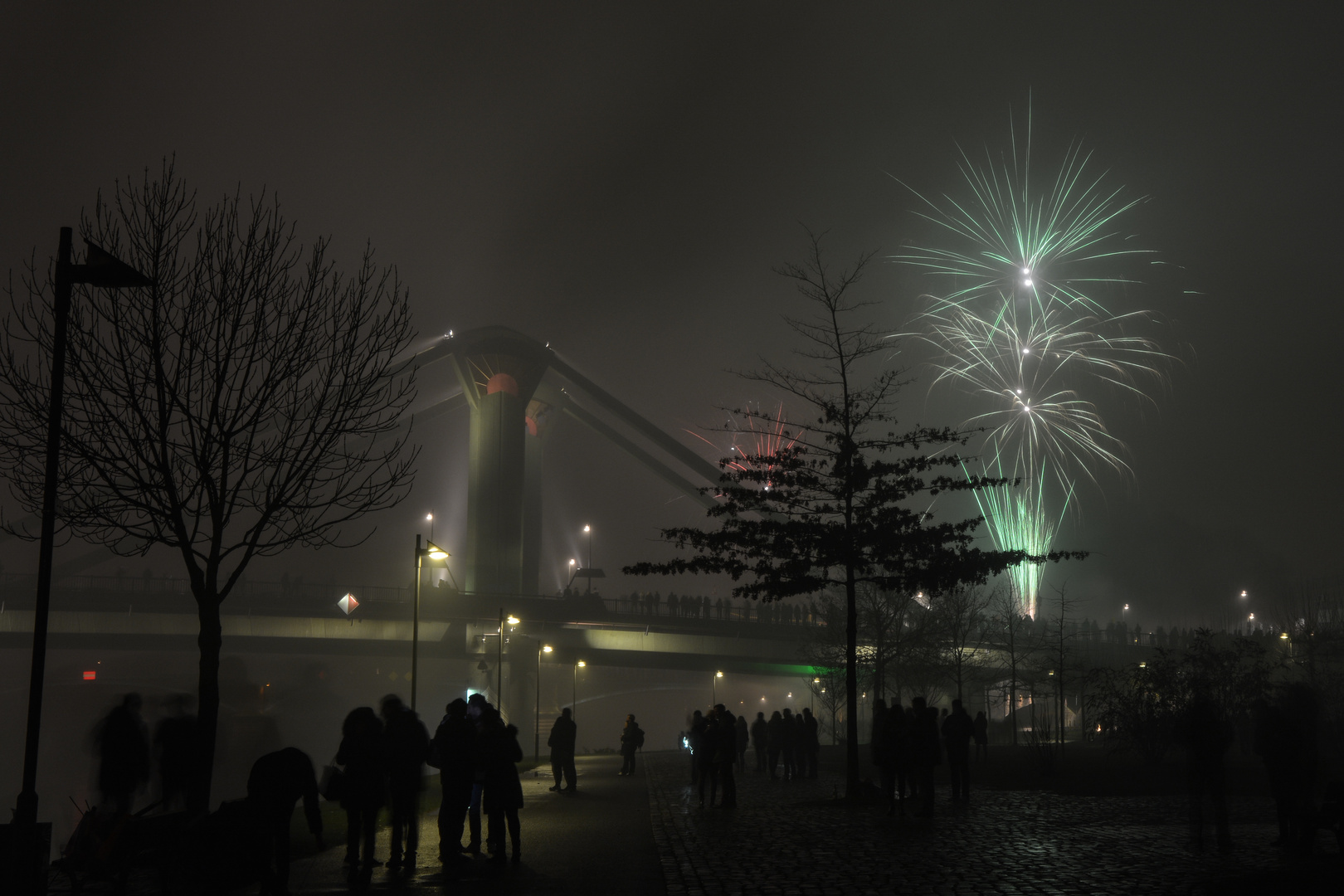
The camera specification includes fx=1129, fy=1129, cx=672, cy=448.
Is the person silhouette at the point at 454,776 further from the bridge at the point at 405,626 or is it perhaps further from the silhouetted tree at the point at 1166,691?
the bridge at the point at 405,626

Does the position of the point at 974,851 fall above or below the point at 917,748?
below

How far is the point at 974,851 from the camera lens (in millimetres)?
11492

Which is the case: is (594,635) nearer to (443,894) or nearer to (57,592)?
(57,592)

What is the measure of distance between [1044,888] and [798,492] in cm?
1096

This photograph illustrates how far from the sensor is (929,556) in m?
19.5

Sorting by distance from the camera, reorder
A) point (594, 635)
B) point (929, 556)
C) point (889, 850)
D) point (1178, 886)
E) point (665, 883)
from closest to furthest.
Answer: point (1178, 886)
point (665, 883)
point (889, 850)
point (929, 556)
point (594, 635)

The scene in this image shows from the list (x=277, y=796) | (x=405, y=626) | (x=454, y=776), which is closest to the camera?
(x=277, y=796)

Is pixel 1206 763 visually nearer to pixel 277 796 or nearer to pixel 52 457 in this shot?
pixel 277 796

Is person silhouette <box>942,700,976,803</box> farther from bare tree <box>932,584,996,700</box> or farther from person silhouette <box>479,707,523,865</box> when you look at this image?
bare tree <box>932,584,996,700</box>

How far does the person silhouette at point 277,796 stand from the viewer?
8.62 meters

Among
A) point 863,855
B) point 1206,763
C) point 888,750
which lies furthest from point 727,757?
point 1206,763

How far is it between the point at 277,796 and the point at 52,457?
136 inches

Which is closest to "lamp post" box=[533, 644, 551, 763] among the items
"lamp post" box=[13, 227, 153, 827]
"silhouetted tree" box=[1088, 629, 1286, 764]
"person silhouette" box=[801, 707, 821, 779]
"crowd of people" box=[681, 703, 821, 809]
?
"crowd of people" box=[681, 703, 821, 809]

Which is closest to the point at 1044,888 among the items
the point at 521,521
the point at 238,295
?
the point at 238,295
